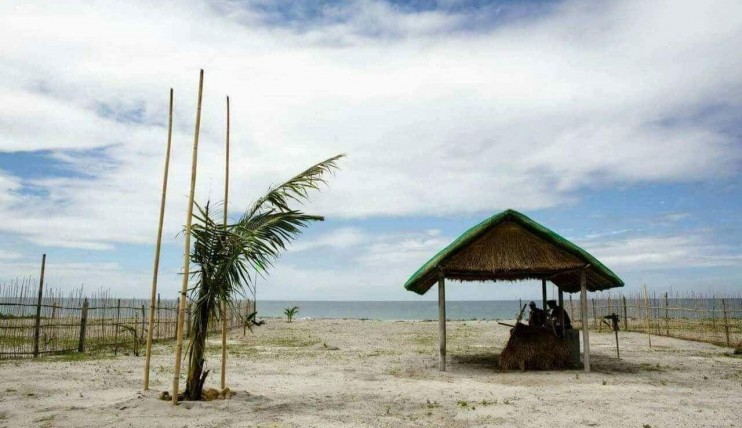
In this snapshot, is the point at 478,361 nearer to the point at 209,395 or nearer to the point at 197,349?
the point at 209,395

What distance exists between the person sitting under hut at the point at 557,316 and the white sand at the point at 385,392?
1.13 m

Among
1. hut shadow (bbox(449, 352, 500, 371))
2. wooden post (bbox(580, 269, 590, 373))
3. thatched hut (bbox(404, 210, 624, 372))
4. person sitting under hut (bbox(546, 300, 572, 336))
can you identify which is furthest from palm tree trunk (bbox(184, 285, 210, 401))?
person sitting under hut (bbox(546, 300, 572, 336))

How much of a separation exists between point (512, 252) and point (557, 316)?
13.0ft

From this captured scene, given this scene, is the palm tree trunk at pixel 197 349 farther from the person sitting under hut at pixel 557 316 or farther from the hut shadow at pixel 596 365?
the person sitting under hut at pixel 557 316

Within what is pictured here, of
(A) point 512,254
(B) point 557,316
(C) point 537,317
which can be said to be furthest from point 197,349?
(B) point 557,316

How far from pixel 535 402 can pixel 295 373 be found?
5.54m

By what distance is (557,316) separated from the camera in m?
14.7

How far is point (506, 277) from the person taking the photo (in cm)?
1446

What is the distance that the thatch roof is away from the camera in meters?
11.6

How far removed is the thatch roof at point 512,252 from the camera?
1159 cm

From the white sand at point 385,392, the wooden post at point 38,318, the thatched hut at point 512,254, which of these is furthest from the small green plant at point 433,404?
the wooden post at point 38,318

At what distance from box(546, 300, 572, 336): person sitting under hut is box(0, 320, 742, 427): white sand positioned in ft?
3.71

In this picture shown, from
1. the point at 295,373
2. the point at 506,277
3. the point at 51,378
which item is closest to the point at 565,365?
the point at 506,277

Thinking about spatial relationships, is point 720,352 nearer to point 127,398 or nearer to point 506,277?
point 506,277
